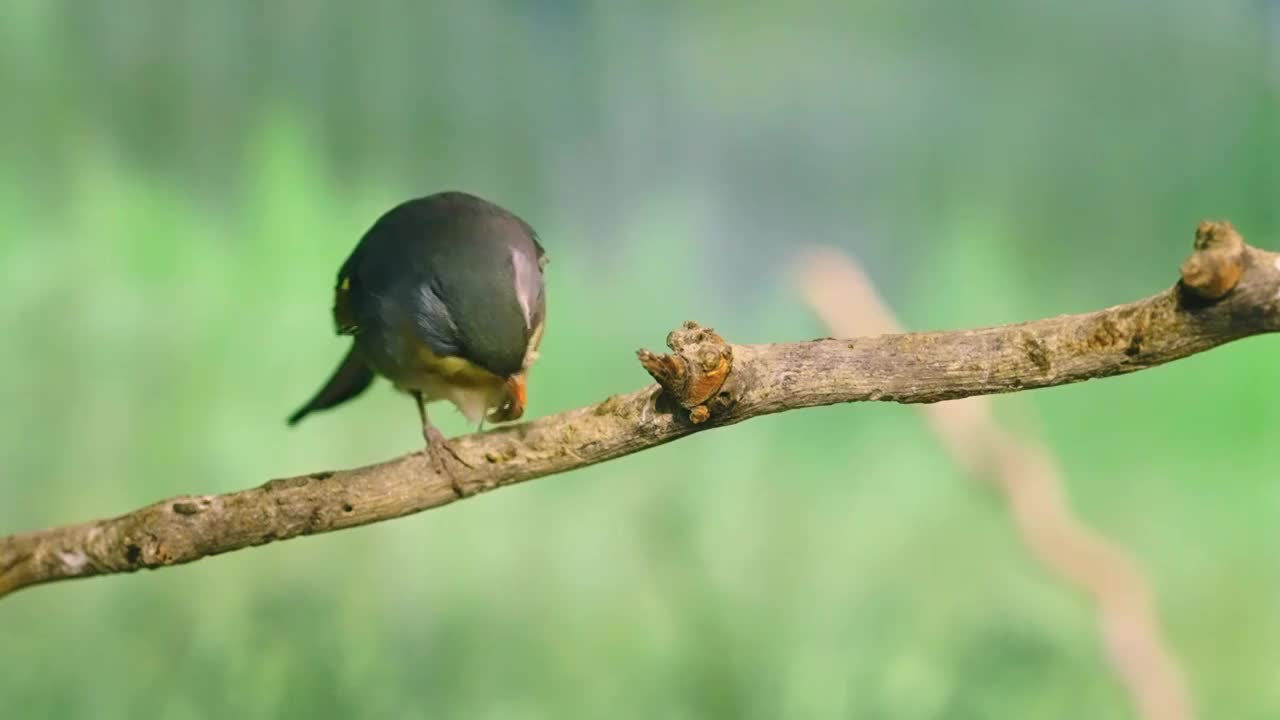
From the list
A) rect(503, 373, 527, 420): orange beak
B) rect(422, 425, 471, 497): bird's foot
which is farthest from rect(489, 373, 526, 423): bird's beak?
rect(422, 425, 471, 497): bird's foot

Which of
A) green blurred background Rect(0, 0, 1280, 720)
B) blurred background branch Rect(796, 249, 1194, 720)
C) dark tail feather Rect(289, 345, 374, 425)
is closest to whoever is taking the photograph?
dark tail feather Rect(289, 345, 374, 425)

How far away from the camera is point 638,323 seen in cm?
226

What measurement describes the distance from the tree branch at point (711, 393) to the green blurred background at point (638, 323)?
742 mm

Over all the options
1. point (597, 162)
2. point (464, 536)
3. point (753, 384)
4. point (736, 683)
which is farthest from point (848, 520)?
point (753, 384)

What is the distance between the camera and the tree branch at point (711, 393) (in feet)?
3.06

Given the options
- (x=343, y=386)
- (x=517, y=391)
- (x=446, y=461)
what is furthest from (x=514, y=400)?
(x=343, y=386)

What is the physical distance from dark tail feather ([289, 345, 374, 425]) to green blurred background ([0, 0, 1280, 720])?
1.00 ft

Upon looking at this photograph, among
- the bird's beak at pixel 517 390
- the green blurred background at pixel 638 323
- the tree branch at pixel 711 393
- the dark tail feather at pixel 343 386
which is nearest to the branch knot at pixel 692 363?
the tree branch at pixel 711 393

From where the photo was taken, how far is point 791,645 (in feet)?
7.10

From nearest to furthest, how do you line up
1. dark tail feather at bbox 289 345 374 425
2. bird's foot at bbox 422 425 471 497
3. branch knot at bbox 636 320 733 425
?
branch knot at bbox 636 320 733 425 < bird's foot at bbox 422 425 471 497 < dark tail feather at bbox 289 345 374 425

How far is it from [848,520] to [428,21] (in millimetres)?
1554

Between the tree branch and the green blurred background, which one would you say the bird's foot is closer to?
the tree branch

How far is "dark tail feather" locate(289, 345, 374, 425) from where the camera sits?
1818 mm

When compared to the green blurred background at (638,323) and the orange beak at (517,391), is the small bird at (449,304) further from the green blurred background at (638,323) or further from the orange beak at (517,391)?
the green blurred background at (638,323)
